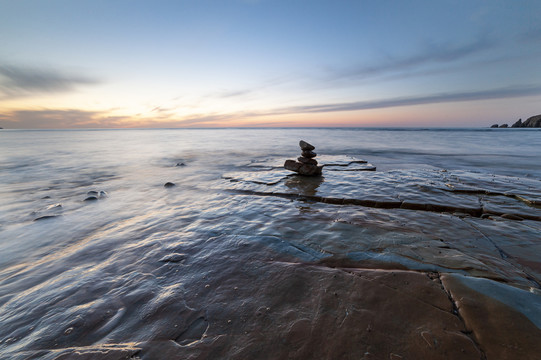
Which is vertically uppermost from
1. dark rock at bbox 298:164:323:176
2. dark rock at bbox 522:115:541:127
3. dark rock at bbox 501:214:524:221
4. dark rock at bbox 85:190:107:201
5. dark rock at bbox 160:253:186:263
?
dark rock at bbox 522:115:541:127

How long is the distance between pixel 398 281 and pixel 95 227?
6192 mm

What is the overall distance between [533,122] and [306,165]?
138574mm

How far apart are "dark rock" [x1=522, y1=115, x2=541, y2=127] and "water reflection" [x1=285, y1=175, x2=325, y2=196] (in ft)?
442

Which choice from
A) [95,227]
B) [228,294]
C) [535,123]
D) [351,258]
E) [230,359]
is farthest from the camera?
[535,123]

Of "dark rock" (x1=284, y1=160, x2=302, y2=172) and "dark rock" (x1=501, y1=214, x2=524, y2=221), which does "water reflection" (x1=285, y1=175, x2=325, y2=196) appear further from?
"dark rock" (x1=501, y1=214, x2=524, y2=221)

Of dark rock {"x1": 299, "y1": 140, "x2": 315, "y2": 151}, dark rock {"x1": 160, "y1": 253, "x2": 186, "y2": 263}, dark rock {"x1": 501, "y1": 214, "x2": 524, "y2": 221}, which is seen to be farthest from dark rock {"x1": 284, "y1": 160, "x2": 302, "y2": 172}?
dark rock {"x1": 160, "y1": 253, "x2": 186, "y2": 263}

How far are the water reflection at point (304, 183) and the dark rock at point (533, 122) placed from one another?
442 ft

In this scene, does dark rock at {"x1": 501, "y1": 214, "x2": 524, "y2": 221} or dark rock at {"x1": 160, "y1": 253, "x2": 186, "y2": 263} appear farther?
dark rock at {"x1": 501, "y1": 214, "x2": 524, "y2": 221}

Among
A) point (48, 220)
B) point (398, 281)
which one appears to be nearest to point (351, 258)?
point (398, 281)

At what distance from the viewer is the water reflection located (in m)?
7.43

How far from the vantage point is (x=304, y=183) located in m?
8.63

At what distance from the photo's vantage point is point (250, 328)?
2.20 metres

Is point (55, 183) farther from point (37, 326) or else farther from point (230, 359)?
point (230, 359)

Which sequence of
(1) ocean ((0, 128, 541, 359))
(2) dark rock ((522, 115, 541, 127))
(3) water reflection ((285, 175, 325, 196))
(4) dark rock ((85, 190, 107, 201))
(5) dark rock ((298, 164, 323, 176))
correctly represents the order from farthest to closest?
(2) dark rock ((522, 115, 541, 127)) → (5) dark rock ((298, 164, 323, 176)) → (3) water reflection ((285, 175, 325, 196)) → (4) dark rock ((85, 190, 107, 201)) → (1) ocean ((0, 128, 541, 359))
